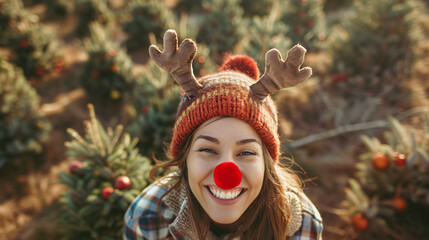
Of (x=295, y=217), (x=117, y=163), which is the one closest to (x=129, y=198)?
(x=117, y=163)

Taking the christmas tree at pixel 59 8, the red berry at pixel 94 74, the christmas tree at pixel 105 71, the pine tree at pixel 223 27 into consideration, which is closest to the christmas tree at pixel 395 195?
the pine tree at pixel 223 27

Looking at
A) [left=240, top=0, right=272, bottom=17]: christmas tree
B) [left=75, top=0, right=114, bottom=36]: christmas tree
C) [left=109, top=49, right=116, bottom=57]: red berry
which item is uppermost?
[left=240, top=0, right=272, bottom=17]: christmas tree

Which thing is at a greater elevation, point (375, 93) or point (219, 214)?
point (375, 93)

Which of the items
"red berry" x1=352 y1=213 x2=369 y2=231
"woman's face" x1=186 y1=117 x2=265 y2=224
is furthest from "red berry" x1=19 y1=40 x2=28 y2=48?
"red berry" x1=352 y1=213 x2=369 y2=231

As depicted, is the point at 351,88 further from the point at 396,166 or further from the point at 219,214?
the point at 219,214

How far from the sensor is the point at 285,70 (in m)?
1.23

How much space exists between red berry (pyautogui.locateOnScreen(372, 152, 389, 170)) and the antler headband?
170cm

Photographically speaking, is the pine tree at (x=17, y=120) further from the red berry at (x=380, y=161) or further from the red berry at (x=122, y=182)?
the red berry at (x=380, y=161)

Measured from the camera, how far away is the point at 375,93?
14.3ft

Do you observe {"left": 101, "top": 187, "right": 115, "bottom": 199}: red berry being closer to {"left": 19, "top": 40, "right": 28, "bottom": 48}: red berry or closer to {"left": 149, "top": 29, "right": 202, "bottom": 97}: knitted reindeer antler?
{"left": 149, "top": 29, "right": 202, "bottom": 97}: knitted reindeer antler

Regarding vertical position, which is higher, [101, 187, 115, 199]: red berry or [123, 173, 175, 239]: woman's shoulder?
[101, 187, 115, 199]: red berry

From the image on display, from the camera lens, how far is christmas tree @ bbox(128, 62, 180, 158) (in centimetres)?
280

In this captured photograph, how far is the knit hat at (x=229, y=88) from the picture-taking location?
1.21 m

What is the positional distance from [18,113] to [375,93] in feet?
18.9
